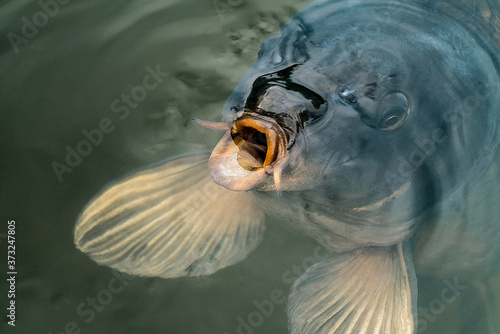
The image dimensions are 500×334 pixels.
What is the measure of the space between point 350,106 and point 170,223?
4.62ft

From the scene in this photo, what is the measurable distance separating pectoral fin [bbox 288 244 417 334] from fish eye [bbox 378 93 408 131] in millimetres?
861

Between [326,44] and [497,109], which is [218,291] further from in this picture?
[497,109]

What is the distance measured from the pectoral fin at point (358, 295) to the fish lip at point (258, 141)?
120 centimetres

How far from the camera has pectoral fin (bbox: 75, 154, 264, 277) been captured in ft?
10.4

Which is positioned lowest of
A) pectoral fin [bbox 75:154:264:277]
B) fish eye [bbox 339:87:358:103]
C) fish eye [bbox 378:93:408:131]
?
pectoral fin [bbox 75:154:264:277]

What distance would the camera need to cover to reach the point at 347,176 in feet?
8.38

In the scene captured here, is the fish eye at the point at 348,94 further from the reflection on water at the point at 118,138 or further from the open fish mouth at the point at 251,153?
the reflection on water at the point at 118,138

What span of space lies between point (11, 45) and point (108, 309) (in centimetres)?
221

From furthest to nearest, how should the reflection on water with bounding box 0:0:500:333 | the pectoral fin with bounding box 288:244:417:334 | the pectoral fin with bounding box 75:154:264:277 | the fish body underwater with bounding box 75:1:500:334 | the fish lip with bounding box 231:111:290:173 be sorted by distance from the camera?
the reflection on water with bounding box 0:0:500:333, the pectoral fin with bounding box 75:154:264:277, the pectoral fin with bounding box 288:244:417:334, the fish body underwater with bounding box 75:1:500:334, the fish lip with bounding box 231:111:290:173

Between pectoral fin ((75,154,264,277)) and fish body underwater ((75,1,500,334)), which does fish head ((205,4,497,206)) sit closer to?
fish body underwater ((75,1,500,334))

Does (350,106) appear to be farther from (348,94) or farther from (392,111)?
(392,111)

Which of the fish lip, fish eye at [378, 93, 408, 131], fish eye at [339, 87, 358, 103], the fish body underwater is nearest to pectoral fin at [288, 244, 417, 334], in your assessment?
the fish body underwater

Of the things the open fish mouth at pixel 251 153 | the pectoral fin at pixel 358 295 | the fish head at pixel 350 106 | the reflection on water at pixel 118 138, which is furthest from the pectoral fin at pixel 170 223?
the open fish mouth at pixel 251 153

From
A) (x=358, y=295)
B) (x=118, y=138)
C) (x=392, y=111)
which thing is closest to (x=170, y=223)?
(x=118, y=138)
